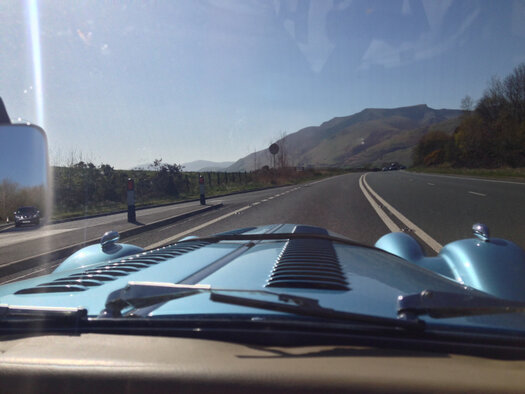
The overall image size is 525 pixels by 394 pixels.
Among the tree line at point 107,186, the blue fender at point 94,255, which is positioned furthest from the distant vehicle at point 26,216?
the blue fender at point 94,255

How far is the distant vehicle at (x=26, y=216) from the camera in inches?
531

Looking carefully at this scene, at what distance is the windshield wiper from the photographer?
52.8 inches

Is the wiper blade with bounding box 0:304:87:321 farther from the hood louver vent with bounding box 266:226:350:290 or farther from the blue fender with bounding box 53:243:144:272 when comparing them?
the blue fender with bounding box 53:243:144:272

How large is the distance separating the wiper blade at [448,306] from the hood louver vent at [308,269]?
15.0 inches

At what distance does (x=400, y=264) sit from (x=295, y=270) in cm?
88

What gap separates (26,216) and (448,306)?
48.9 feet

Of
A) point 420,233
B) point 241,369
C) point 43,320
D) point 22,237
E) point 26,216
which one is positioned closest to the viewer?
point 241,369

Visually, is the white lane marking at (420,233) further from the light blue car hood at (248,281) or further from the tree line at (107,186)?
the tree line at (107,186)

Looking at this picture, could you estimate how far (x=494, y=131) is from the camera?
54938mm

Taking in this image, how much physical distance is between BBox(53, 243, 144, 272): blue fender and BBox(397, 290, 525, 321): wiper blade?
2332mm

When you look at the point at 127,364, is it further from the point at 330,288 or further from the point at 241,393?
the point at 330,288

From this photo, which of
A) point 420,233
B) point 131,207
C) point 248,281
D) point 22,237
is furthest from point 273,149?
point 248,281

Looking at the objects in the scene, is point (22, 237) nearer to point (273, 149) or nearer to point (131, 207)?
point (131, 207)

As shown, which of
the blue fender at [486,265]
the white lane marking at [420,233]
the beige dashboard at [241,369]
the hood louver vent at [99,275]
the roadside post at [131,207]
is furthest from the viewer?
the roadside post at [131,207]
